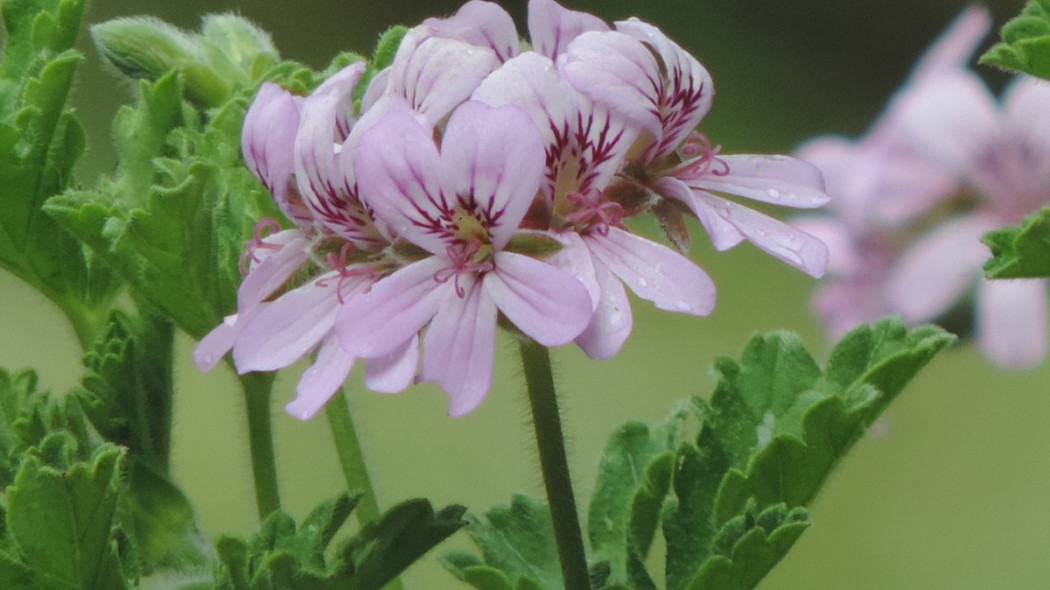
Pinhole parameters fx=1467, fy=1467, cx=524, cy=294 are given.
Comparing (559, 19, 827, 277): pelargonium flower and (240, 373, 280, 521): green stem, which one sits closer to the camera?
(559, 19, 827, 277): pelargonium flower

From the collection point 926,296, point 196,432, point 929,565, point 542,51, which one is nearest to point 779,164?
point 542,51

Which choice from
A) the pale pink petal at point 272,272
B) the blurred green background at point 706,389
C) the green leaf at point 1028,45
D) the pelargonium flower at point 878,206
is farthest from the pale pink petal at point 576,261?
the blurred green background at point 706,389

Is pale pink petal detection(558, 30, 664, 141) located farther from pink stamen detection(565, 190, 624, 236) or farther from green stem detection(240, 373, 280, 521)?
green stem detection(240, 373, 280, 521)

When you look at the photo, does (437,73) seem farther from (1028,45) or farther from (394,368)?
(1028,45)

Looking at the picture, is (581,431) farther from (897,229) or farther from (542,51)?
(542,51)

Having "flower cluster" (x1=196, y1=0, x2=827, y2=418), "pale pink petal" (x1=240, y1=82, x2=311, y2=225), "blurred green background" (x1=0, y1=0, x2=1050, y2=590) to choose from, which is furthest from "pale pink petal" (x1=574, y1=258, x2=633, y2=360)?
"blurred green background" (x1=0, y1=0, x2=1050, y2=590)
